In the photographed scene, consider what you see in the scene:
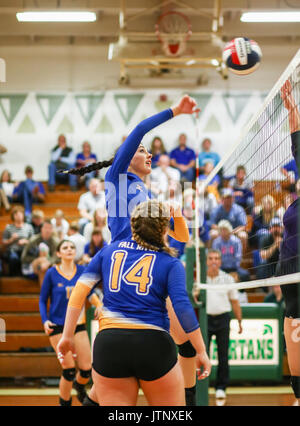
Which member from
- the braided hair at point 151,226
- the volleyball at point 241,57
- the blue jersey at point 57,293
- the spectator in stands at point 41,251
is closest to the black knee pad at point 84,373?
the blue jersey at point 57,293

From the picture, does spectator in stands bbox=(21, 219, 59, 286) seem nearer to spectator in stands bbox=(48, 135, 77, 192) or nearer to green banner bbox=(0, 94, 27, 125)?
spectator in stands bbox=(48, 135, 77, 192)

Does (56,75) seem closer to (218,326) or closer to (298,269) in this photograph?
(218,326)

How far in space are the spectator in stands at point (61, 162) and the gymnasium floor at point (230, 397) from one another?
279 inches

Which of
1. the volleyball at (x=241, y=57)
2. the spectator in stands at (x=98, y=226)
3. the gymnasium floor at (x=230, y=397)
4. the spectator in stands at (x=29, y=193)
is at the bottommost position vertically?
the gymnasium floor at (x=230, y=397)

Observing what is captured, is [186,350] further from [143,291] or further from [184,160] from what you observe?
[184,160]

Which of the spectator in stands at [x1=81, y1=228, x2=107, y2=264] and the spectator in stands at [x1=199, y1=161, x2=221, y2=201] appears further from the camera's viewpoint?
the spectator in stands at [x1=199, y1=161, x2=221, y2=201]

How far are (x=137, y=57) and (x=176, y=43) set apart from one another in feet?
2.91

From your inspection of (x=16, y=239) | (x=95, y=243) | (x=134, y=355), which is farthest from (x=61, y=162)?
(x=134, y=355)

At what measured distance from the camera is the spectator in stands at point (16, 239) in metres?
10.1

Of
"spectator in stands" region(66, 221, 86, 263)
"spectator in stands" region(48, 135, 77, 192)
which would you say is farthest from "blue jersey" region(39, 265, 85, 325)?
"spectator in stands" region(48, 135, 77, 192)

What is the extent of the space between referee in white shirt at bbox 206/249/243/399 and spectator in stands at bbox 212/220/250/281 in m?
0.92

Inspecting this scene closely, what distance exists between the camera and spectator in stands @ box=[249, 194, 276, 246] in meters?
8.97

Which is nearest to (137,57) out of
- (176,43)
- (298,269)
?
(176,43)

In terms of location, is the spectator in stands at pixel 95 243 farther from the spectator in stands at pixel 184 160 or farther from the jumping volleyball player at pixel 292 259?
the jumping volleyball player at pixel 292 259
